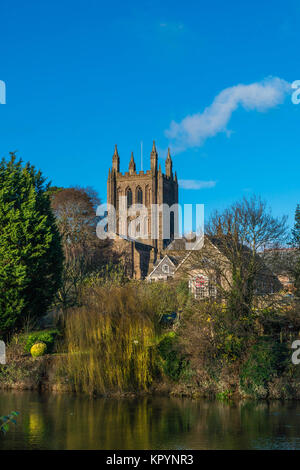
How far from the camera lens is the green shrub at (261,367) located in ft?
66.3

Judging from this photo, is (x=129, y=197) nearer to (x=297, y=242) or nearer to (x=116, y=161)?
(x=116, y=161)

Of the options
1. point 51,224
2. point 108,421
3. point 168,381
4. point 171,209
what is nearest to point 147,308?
point 168,381

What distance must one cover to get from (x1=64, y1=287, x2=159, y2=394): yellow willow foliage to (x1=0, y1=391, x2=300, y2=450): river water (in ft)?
2.82

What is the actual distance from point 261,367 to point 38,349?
10730 mm

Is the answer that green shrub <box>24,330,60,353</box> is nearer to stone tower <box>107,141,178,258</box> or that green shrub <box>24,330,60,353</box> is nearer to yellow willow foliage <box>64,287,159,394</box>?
yellow willow foliage <box>64,287,159,394</box>

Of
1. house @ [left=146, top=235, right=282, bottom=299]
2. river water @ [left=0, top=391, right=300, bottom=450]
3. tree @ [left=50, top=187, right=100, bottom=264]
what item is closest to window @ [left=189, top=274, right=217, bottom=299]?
house @ [left=146, top=235, right=282, bottom=299]

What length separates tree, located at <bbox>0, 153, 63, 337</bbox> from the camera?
93.2ft

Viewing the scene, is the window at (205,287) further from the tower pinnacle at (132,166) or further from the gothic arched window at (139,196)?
the tower pinnacle at (132,166)

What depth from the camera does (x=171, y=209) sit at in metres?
108

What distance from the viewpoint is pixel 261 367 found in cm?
2027

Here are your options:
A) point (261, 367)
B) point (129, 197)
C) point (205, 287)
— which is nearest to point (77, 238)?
point (205, 287)
